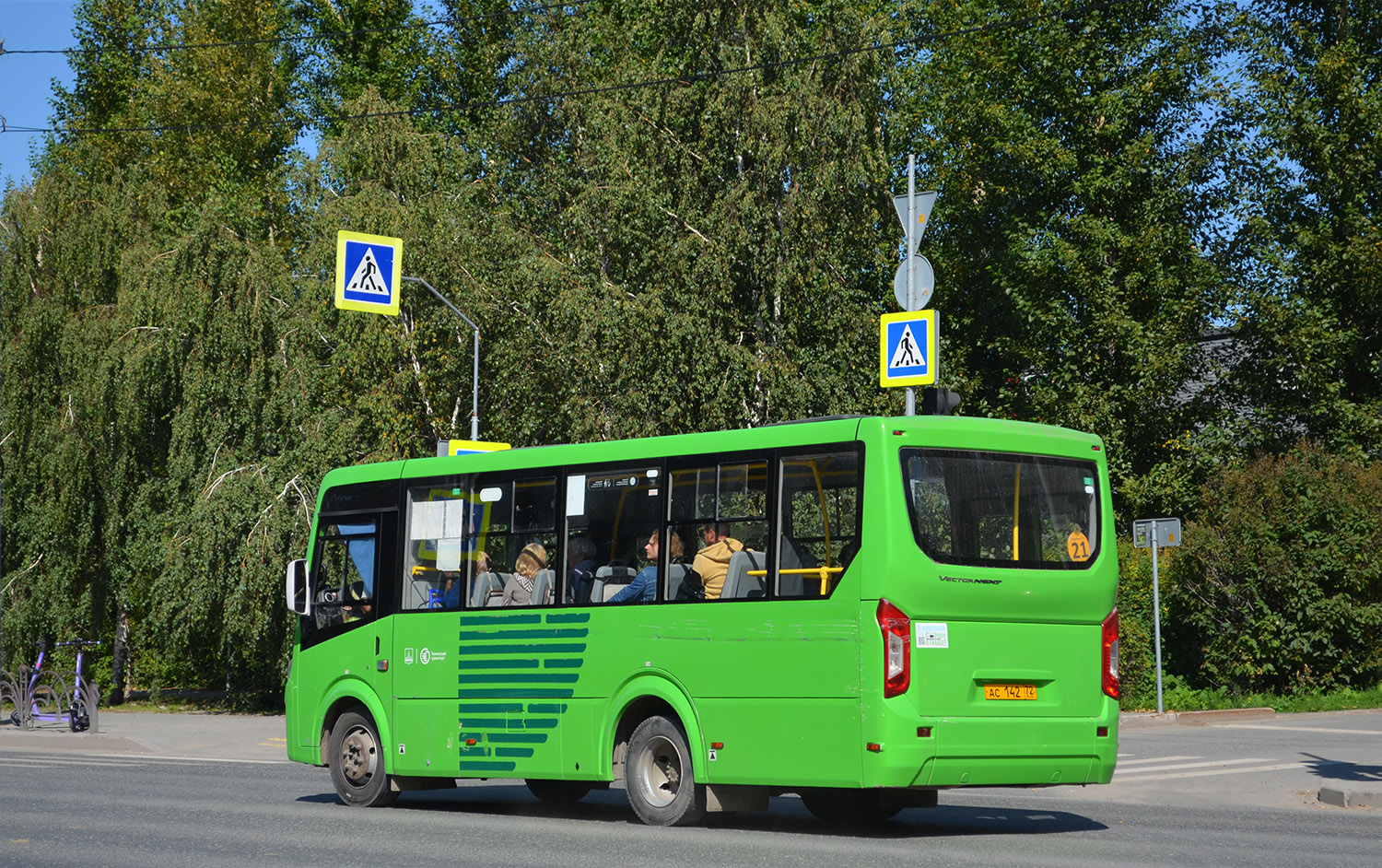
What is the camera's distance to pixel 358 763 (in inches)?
603

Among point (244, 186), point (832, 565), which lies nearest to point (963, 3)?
point (244, 186)

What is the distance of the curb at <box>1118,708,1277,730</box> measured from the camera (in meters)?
25.2

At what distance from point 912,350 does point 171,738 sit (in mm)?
14968

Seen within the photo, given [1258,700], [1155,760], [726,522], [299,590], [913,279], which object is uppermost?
[913,279]

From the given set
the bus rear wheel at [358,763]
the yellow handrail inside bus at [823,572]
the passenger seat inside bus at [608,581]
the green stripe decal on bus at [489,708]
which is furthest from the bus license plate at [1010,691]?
the bus rear wheel at [358,763]

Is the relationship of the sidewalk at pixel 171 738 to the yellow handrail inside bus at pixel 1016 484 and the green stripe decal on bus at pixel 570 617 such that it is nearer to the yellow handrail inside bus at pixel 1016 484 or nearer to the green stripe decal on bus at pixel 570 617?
the green stripe decal on bus at pixel 570 617

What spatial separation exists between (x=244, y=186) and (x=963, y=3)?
72.6 feet

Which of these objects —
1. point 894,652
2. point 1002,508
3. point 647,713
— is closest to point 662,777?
point 647,713

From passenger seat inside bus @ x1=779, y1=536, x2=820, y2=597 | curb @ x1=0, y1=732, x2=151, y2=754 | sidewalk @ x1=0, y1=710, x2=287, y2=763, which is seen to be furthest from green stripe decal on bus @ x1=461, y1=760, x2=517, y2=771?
curb @ x1=0, y1=732, x2=151, y2=754

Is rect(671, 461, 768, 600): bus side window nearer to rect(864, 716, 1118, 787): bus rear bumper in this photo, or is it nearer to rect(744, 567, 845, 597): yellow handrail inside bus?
rect(744, 567, 845, 597): yellow handrail inside bus

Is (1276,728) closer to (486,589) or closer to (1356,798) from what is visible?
(1356,798)

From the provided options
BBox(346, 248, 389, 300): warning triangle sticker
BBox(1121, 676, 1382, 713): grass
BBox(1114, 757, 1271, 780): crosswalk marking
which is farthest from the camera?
BBox(346, 248, 389, 300): warning triangle sticker

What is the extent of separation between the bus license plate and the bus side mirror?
7.02m

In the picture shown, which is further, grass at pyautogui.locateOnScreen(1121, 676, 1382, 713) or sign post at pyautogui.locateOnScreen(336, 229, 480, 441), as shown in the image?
sign post at pyautogui.locateOnScreen(336, 229, 480, 441)
